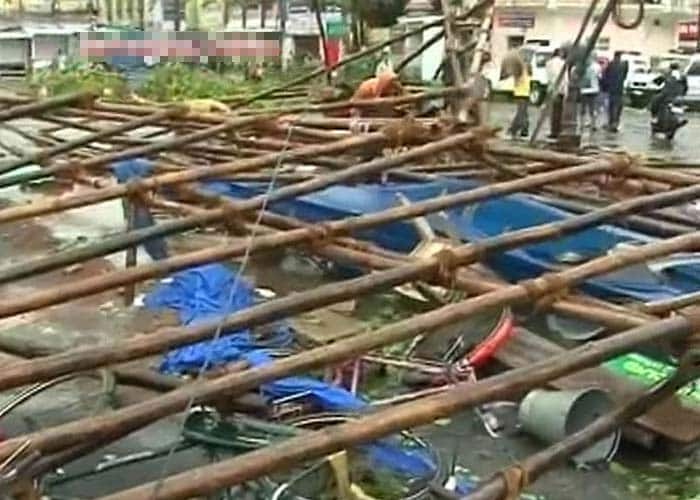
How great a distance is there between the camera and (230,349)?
301 inches

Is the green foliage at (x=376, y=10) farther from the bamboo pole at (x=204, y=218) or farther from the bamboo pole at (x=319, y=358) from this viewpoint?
the bamboo pole at (x=319, y=358)

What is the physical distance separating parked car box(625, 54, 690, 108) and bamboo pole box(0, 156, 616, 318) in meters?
23.9

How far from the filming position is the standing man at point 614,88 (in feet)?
84.9

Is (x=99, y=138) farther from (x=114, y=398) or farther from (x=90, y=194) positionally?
(x=114, y=398)

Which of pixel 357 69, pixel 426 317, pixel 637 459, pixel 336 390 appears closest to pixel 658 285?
pixel 637 459

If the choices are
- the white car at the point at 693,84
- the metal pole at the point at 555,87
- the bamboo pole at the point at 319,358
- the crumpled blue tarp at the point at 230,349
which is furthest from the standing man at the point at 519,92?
the bamboo pole at the point at 319,358

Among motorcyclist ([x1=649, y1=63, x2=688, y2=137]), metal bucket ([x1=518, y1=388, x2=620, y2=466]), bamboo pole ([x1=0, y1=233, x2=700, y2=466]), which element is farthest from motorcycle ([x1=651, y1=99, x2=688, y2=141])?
bamboo pole ([x1=0, y1=233, x2=700, y2=466])

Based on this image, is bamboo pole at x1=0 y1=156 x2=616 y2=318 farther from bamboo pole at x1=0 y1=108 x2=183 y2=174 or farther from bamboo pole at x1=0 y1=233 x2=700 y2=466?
bamboo pole at x1=0 y1=108 x2=183 y2=174

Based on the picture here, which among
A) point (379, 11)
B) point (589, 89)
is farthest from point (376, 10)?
point (589, 89)

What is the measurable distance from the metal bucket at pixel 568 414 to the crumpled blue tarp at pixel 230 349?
2.74ft

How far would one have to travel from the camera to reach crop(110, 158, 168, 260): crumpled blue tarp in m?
9.29

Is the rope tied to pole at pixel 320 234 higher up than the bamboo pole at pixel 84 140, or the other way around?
the rope tied to pole at pixel 320 234

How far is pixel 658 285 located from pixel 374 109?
15.5ft

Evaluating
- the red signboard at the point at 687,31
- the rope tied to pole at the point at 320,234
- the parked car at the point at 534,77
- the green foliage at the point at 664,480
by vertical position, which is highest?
the rope tied to pole at the point at 320,234
